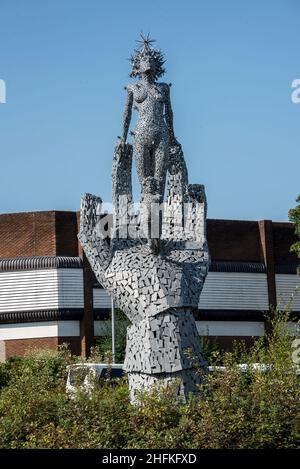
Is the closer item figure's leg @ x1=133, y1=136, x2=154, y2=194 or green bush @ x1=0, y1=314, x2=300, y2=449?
green bush @ x1=0, y1=314, x2=300, y2=449

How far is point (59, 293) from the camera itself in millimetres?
43094

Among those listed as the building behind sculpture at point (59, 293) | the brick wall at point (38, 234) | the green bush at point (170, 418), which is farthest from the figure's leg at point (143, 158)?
the brick wall at point (38, 234)

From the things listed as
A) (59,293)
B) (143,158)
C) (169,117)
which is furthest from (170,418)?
(59,293)

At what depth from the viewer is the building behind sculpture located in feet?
142

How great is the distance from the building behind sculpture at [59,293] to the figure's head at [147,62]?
2211 centimetres

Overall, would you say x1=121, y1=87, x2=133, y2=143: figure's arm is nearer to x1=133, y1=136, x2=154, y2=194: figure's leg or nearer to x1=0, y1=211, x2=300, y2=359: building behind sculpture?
x1=133, y1=136, x2=154, y2=194: figure's leg

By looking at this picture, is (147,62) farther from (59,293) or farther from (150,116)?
(59,293)

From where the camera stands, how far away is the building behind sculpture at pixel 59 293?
43219mm

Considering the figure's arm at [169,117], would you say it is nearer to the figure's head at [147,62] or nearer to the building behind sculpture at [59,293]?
the figure's head at [147,62]

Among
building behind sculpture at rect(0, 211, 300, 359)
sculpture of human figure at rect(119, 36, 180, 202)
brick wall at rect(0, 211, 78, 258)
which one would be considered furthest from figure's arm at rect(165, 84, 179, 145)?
brick wall at rect(0, 211, 78, 258)

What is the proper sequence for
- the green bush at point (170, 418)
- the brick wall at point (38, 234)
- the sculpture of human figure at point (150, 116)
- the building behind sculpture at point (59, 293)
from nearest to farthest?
the green bush at point (170, 418) < the sculpture of human figure at point (150, 116) < the building behind sculpture at point (59, 293) < the brick wall at point (38, 234)

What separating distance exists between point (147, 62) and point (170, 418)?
22.6 feet

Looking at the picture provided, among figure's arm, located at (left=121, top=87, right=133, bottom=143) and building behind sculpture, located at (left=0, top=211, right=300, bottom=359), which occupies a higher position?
figure's arm, located at (left=121, top=87, right=133, bottom=143)
